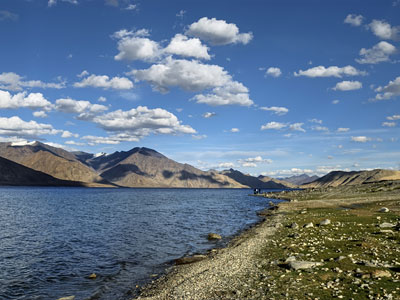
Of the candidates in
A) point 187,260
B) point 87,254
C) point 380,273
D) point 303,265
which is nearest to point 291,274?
point 303,265

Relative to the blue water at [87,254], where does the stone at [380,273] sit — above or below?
above

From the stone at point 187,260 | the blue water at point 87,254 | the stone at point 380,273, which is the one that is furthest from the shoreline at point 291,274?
the blue water at point 87,254

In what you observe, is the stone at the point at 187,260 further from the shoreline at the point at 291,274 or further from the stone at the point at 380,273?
the stone at the point at 380,273

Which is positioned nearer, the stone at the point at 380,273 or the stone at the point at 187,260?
the stone at the point at 380,273

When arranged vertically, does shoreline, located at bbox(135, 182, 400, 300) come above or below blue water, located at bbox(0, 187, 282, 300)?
above

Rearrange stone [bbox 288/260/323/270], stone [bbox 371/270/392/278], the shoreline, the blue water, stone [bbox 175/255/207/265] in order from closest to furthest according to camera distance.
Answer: the shoreline → stone [bbox 371/270/392/278] → stone [bbox 288/260/323/270] → the blue water → stone [bbox 175/255/207/265]

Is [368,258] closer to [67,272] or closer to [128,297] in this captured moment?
[128,297]

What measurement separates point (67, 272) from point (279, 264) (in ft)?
67.1

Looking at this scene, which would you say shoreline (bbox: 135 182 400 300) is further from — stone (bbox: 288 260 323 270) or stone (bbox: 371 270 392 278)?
stone (bbox: 288 260 323 270)

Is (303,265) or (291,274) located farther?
(303,265)

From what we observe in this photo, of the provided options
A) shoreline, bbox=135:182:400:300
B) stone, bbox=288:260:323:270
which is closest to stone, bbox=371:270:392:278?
shoreline, bbox=135:182:400:300

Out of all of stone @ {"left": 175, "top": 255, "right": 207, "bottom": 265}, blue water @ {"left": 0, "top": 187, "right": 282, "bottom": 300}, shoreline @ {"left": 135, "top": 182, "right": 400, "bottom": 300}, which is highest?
shoreline @ {"left": 135, "top": 182, "right": 400, "bottom": 300}

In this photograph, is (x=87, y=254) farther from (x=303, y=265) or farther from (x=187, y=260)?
(x=303, y=265)

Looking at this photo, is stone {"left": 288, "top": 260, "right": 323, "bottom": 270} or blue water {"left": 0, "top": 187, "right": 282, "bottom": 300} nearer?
stone {"left": 288, "top": 260, "right": 323, "bottom": 270}
